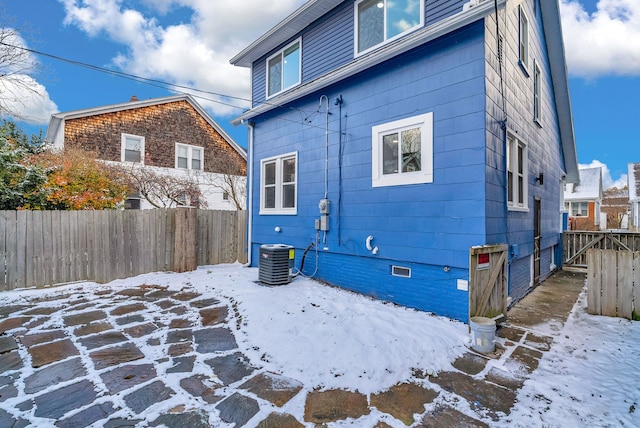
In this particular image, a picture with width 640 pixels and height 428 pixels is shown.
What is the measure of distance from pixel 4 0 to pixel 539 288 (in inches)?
551

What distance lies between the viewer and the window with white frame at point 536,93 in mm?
7199

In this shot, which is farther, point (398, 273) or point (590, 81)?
point (590, 81)

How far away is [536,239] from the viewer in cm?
724

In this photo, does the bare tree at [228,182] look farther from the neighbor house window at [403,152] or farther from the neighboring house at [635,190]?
the neighboring house at [635,190]

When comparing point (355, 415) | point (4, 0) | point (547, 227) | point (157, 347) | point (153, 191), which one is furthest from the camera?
point (153, 191)

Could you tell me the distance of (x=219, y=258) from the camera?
28.2ft

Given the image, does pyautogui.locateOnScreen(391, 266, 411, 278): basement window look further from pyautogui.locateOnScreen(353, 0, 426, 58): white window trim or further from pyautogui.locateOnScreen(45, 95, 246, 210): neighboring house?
pyautogui.locateOnScreen(45, 95, 246, 210): neighboring house

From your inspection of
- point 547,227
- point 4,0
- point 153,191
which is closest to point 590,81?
point 547,227

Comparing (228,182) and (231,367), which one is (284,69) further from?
(228,182)

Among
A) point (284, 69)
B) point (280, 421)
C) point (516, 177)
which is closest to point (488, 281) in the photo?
point (516, 177)

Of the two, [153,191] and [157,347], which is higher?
[153,191]

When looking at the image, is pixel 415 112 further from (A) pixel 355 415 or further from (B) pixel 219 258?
(B) pixel 219 258

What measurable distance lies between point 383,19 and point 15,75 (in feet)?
29.4

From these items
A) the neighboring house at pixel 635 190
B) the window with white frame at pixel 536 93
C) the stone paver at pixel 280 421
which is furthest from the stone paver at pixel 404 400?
the neighboring house at pixel 635 190
